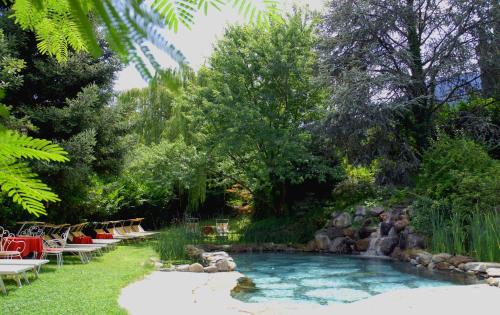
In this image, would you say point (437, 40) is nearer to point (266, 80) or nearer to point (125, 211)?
point (266, 80)

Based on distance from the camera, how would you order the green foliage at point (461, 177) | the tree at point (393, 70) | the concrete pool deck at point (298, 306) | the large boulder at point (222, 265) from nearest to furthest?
the concrete pool deck at point (298, 306), the large boulder at point (222, 265), the green foliage at point (461, 177), the tree at point (393, 70)

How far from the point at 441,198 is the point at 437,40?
710cm

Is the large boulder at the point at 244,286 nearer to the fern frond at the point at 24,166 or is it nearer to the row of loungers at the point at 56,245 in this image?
the row of loungers at the point at 56,245

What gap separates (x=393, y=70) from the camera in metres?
16.7

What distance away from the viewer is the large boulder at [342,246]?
14.5 m

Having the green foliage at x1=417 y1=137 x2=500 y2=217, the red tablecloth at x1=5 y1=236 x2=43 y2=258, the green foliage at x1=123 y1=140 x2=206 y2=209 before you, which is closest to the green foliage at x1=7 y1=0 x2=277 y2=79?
the red tablecloth at x1=5 y1=236 x2=43 y2=258

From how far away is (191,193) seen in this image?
19406 mm

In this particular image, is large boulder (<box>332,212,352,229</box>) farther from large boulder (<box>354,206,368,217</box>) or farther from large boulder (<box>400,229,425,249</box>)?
large boulder (<box>400,229,425,249</box>)

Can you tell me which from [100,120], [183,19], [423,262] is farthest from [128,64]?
[423,262]

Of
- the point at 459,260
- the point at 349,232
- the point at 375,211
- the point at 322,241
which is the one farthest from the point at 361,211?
the point at 459,260

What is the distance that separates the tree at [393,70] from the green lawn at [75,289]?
9335mm

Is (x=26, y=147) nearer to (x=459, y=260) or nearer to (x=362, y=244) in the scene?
(x=459, y=260)

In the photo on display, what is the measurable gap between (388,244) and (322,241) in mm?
2335

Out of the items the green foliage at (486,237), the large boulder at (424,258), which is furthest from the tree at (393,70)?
the green foliage at (486,237)
